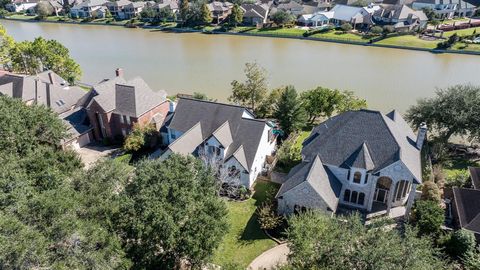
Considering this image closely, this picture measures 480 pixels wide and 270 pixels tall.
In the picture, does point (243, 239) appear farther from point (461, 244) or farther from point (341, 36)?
point (341, 36)

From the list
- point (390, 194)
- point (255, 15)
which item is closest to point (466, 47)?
point (255, 15)

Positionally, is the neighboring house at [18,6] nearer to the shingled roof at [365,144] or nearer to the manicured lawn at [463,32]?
the manicured lawn at [463,32]

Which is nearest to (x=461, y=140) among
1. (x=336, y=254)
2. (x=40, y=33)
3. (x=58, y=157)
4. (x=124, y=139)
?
(x=336, y=254)

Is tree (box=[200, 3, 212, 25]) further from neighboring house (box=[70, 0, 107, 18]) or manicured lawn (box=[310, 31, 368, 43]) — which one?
neighboring house (box=[70, 0, 107, 18])

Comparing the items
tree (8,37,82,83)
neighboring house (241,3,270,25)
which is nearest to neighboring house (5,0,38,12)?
neighboring house (241,3,270,25)

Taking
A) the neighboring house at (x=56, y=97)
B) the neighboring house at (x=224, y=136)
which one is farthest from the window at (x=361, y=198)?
the neighboring house at (x=56, y=97)

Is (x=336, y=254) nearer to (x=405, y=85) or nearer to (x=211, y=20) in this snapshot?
(x=405, y=85)
